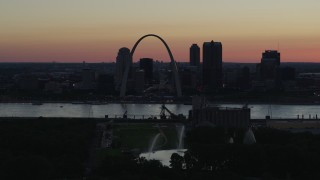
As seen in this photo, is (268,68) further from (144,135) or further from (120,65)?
(144,135)

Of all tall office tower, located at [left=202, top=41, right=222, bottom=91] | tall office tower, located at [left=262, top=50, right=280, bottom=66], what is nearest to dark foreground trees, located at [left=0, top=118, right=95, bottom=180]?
tall office tower, located at [left=202, top=41, right=222, bottom=91]

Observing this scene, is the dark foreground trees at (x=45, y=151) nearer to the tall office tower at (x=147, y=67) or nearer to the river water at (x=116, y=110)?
the river water at (x=116, y=110)

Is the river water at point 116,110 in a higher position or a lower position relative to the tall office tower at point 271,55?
lower

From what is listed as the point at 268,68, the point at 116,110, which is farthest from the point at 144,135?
the point at 268,68

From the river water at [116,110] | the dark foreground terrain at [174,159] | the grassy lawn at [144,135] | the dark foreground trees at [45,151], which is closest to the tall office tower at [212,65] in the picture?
the river water at [116,110]

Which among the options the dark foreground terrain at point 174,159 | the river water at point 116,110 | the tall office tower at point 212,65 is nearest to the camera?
the dark foreground terrain at point 174,159

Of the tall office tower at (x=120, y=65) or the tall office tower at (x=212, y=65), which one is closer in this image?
the tall office tower at (x=212, y=65)

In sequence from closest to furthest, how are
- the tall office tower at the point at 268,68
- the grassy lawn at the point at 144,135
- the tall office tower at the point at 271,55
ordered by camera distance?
the grassy lawn at the point at 144,135, the tall office tower at the point at 268,68, the tall office tower at the point at 271,55
